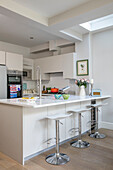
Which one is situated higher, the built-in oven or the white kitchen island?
the built-in oven

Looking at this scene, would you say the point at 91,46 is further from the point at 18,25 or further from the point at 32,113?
the point at 32,113

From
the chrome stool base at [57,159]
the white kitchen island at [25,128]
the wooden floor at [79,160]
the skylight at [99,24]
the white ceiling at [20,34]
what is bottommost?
the wooden floor at [79,160]

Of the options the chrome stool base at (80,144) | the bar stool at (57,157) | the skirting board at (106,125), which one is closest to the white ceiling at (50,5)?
the bar stool at (57,157)

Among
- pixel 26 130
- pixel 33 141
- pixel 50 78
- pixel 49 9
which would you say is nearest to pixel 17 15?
pixel 49 9

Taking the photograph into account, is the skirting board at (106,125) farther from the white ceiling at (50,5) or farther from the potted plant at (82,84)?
the white ceiling at (50,5)

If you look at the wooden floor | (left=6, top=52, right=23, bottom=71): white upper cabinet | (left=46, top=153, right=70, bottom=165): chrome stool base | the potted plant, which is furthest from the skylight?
(left=46, top=153, right=70, bottom=165): chrome stool base

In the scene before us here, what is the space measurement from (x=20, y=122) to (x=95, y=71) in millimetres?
2838

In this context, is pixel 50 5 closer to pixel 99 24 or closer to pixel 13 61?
pixel 99 24

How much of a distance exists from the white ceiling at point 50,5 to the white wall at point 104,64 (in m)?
1.65

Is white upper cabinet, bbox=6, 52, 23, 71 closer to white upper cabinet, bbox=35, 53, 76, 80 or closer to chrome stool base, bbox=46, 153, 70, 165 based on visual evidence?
white upper cabinet, bbox=35, 53, 76, 80

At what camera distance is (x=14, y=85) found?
175 inches

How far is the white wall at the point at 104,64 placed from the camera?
412 cm

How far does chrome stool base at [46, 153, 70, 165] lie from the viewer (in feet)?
7.52

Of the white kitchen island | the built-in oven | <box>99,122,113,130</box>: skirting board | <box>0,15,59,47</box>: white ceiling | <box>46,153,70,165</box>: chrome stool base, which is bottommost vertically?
<box>46,153,70,165</box>: chrome stool base
